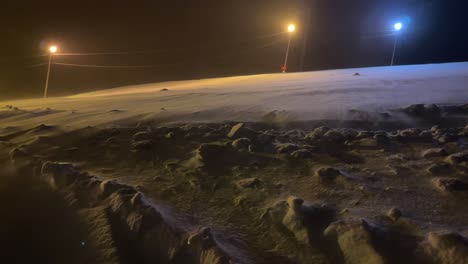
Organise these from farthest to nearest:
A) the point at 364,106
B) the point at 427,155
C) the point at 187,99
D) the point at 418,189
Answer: the point at 187,99 < the point at 364,106 < the point at 427,155 < the point at 418,189

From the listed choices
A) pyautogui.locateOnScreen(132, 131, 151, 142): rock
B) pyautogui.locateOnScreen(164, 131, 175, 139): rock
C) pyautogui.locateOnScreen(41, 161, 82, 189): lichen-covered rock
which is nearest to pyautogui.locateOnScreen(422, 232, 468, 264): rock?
pyautogui.locateOnScreen(41, 161, 82, 189): lichen-covered rock

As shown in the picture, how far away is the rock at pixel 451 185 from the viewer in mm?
2938

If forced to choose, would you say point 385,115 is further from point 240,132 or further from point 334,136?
point 240,132

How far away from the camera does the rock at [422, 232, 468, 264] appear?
2.20 metres

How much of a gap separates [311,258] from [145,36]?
36.8 meters

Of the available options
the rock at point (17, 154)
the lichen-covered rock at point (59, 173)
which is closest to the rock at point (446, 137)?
the lichen-covered rock at point (59, 173)

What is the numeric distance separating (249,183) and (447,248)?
1.37 metres

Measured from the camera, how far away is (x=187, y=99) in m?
7.38

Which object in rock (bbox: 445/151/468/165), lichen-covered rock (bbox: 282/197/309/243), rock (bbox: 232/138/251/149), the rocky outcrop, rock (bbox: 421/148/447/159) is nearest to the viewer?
the rocky outcrop

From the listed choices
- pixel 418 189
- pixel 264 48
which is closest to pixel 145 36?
pixel 264 48

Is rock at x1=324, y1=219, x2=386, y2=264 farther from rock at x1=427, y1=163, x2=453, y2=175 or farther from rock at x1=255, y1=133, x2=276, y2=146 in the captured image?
rock at x1=255, y1=133, x2=276, y2=146

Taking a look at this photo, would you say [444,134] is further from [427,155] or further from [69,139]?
[69,139]

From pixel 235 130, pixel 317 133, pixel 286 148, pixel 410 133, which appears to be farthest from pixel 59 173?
pixel 410 133

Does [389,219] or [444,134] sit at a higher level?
Result: [444,134]
